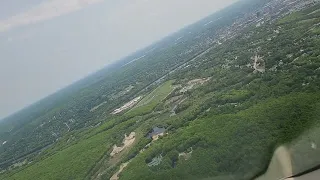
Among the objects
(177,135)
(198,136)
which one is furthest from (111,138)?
(198,136)

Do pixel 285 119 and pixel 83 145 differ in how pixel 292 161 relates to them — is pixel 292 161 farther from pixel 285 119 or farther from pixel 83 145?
pixel 83 145

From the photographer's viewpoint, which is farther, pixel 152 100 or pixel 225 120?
pixel 152 100

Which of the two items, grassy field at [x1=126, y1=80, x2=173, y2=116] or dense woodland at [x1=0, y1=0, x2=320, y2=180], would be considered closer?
dense woodland at [x1=0, y1=0, x2=320, y2=180]

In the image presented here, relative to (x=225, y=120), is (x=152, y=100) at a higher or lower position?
lower

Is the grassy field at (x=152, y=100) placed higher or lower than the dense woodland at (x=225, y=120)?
lower

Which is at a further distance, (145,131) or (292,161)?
(145,131)

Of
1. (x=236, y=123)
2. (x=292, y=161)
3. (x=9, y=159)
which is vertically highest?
(x=292, y=161)

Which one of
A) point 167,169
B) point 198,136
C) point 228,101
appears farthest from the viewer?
point 228,101

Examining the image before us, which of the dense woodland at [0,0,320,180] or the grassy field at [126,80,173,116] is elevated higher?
the dense woodland at [0,0,320,180]

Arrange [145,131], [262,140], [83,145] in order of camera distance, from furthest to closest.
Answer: [83,145] < [145,131] < [262,140]

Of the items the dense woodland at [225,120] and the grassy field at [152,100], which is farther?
the grassy field at [152,100]

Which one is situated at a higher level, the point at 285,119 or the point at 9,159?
the point at 285,119
